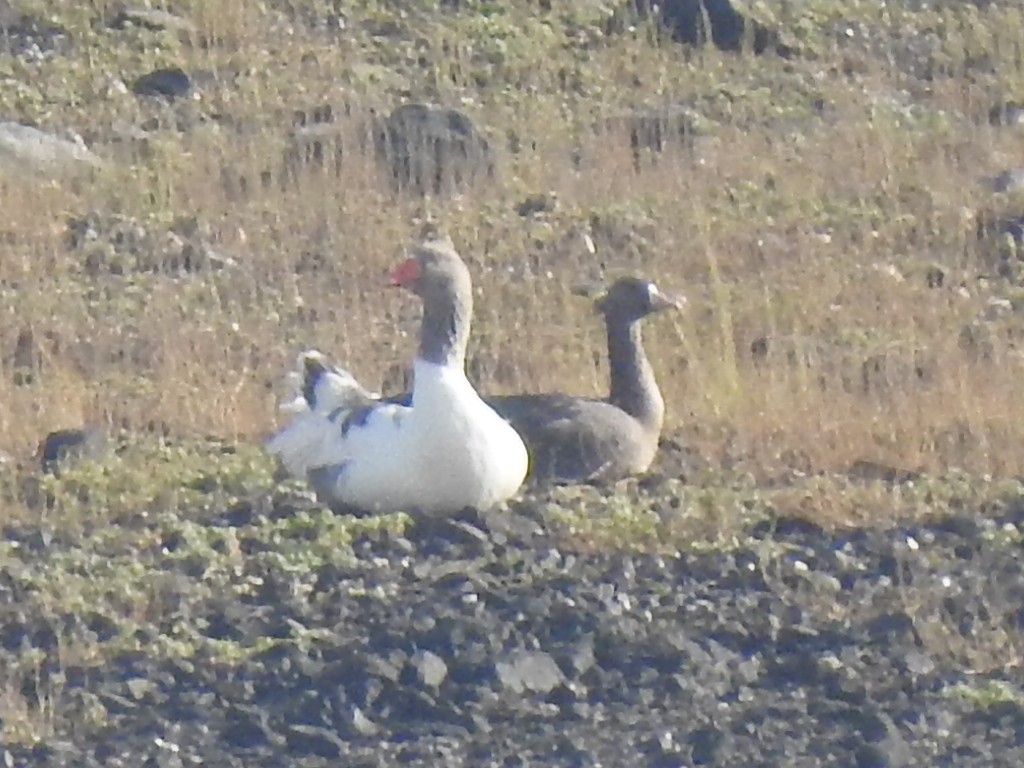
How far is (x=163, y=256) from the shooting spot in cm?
1288

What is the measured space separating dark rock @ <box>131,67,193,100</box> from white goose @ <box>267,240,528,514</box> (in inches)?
298

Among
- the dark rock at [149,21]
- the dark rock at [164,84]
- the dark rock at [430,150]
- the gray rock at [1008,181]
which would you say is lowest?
the gray rock at [1008,181]

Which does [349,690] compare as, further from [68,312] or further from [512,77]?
[512,77]

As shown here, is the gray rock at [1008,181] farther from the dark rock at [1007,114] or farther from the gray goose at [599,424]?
the gray goose at [599,424]

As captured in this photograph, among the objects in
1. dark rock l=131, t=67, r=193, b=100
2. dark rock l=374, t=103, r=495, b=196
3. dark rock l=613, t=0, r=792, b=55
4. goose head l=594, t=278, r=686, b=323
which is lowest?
goose head l=594, t=278, r=686, b=323

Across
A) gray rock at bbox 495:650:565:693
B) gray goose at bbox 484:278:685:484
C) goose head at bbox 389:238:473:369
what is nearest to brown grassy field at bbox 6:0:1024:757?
gray goose at bbox 484:278:685:484

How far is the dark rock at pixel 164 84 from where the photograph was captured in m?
16.1

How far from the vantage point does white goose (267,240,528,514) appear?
816cm

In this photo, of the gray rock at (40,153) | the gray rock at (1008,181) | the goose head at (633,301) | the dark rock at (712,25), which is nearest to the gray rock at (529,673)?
the goose head at (633,301)

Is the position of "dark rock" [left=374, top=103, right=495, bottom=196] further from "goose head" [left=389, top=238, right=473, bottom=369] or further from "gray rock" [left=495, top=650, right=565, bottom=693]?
"gray rock" [left=495, top=650, right=565, bottom=693]

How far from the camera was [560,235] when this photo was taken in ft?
44.9

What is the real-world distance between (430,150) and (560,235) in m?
1.17

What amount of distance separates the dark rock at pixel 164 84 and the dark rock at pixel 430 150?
1.80 meters

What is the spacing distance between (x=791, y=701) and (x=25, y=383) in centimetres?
466
